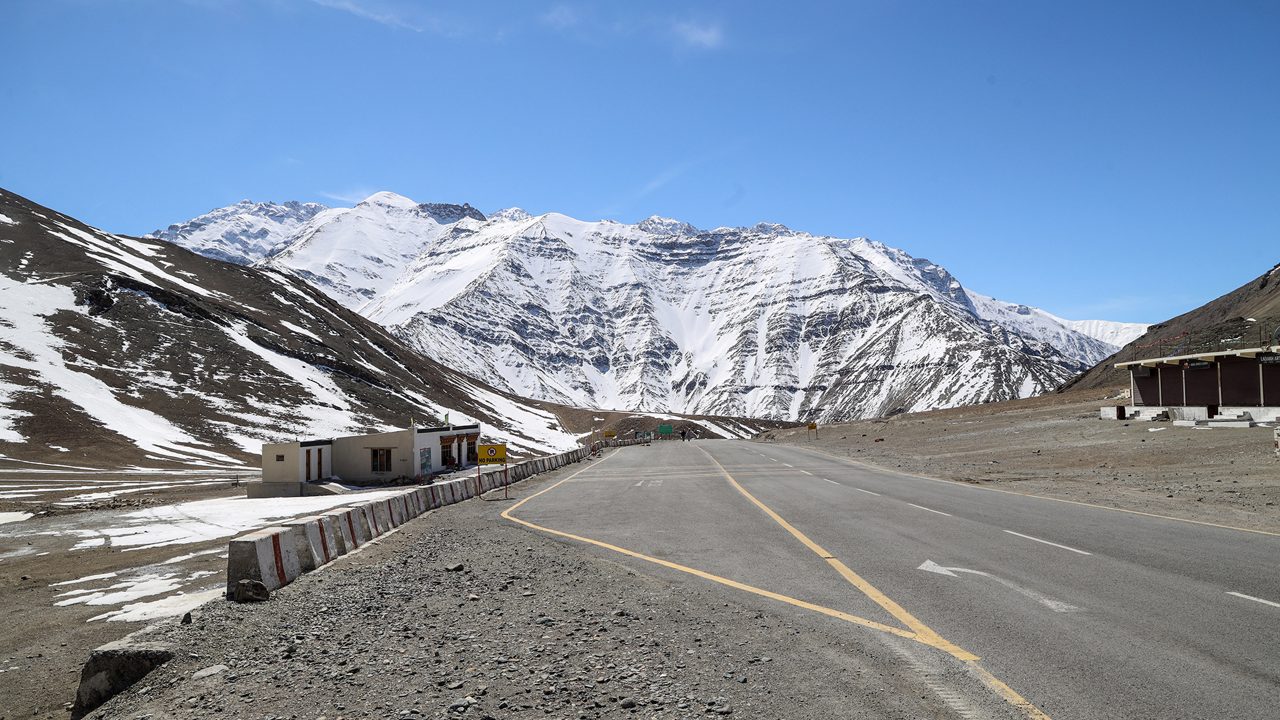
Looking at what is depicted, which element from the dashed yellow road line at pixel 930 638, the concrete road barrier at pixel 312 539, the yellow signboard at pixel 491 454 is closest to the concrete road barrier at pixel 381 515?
the concrete road barrier at pixel 312 539

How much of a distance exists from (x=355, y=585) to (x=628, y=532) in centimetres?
599

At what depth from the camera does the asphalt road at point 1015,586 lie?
5738 mm

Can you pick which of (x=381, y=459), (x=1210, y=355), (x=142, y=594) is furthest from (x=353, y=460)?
(x=1210, y=355)

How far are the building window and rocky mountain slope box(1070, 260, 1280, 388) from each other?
47.8 meters

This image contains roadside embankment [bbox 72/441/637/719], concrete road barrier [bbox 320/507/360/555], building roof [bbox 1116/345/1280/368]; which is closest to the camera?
roadside embankment [bbox 72/441/637/719]

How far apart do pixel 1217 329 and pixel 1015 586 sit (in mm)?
54630

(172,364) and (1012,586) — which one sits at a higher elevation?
(172,364)

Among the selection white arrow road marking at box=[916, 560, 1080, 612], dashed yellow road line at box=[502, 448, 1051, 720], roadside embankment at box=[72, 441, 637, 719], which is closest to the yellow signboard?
roadside embankment at box=[72, 441, 637, 719]

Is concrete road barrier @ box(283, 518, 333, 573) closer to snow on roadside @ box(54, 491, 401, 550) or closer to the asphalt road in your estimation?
the asphalt road

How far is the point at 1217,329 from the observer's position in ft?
169

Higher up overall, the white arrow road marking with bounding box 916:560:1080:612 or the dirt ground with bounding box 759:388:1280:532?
the white arrow road marking with bounding box 916:560:1080:612

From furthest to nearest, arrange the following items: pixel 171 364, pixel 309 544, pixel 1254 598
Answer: pixel 171 364 < pixel 309 544 < pixel 1254 598

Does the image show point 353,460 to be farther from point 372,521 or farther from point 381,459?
point 372,521

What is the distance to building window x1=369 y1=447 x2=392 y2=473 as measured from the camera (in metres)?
49.0
